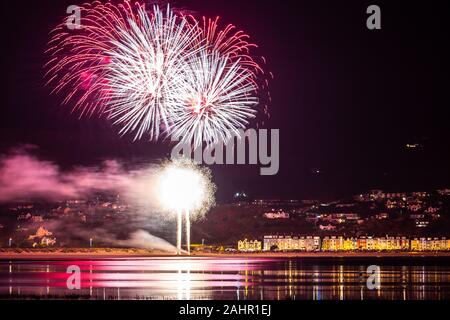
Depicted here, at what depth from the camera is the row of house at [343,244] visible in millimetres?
154625

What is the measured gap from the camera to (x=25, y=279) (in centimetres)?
5647

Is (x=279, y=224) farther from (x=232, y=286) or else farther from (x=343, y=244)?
(x=232, y=286)

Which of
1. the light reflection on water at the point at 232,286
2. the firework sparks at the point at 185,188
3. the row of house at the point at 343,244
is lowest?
the row of house at the point at 343,244

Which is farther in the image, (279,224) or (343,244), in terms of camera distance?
(279,224)

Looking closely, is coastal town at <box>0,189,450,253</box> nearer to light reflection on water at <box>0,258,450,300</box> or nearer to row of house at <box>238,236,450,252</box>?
row of house at <box>238,236,450,252</box>

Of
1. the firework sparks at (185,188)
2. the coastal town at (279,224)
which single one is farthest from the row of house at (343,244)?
the firework sparks at (185,188)

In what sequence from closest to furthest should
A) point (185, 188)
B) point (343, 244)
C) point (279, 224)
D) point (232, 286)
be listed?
point (232, 286) < point (185, 188) < point (343, 244) < point (279, 224)

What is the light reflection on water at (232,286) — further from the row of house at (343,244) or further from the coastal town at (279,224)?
the row of house at (343,244)

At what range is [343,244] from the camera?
159 metres

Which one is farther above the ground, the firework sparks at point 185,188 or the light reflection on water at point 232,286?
the firework sparks at point 185,188

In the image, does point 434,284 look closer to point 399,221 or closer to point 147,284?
point 147,284

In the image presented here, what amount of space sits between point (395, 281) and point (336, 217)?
133 meters

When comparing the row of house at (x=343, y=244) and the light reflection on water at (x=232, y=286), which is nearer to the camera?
the light reflection on water at (x=232, y=286)

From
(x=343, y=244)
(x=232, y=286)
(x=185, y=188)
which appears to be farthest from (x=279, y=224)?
(x=232, y=286)
